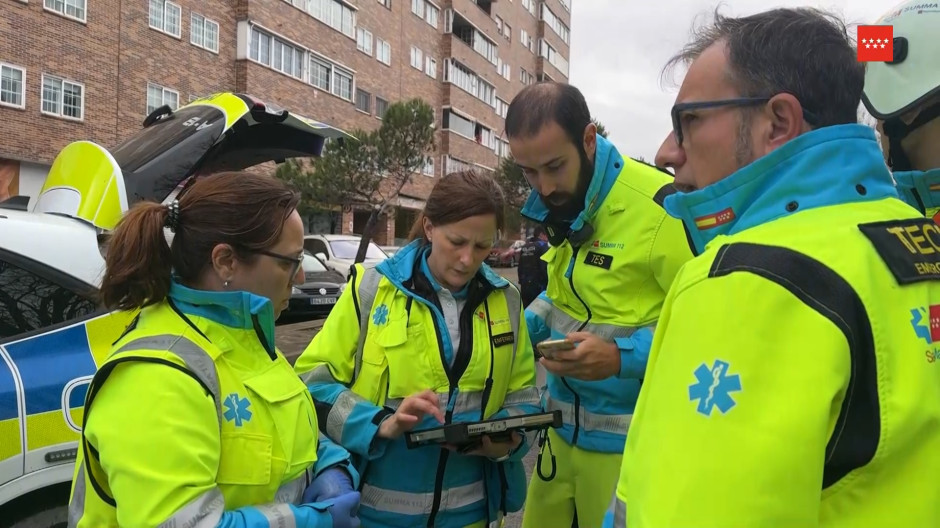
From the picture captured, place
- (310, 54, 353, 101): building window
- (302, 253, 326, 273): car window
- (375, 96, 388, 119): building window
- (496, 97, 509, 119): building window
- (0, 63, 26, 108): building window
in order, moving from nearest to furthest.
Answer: (302, 253, 326, 273): car window → (0, 63, 26, 108): building window → (310, 54, 353, 101): building window → (375, 96, 388, 119): building window → (496, 97, 509, 119): building window

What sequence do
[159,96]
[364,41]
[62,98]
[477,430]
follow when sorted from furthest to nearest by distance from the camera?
[364,41] → [159,96] → [62,98] → [477,430]

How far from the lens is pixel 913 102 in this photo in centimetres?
179

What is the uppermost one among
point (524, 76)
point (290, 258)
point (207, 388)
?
point (524, 76)

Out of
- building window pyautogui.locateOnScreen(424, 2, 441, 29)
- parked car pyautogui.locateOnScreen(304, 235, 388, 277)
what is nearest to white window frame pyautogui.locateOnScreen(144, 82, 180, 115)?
parked car pyautogui.locateOnScreen(304, 235, 388, 277)

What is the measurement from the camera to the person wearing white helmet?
181 centimetres

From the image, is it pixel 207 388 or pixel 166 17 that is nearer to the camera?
pixel 207 388

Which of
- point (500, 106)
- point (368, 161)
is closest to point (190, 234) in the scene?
point (368, 161)

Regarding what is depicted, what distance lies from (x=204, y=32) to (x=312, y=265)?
13835mm

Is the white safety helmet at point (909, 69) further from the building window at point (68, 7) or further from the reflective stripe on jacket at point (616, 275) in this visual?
the building window at point (68, 7)

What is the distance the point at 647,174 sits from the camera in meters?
2.33

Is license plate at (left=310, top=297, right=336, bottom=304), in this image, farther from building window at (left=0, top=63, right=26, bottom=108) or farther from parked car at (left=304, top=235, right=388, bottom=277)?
building window at (left=0, top=63, right=26, bottom=108)

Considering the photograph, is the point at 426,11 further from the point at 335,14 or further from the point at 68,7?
the point at 68,7

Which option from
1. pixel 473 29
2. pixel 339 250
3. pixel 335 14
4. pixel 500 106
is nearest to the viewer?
pixel 339 250

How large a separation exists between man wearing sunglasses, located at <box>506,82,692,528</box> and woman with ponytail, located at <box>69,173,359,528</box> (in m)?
0.84
